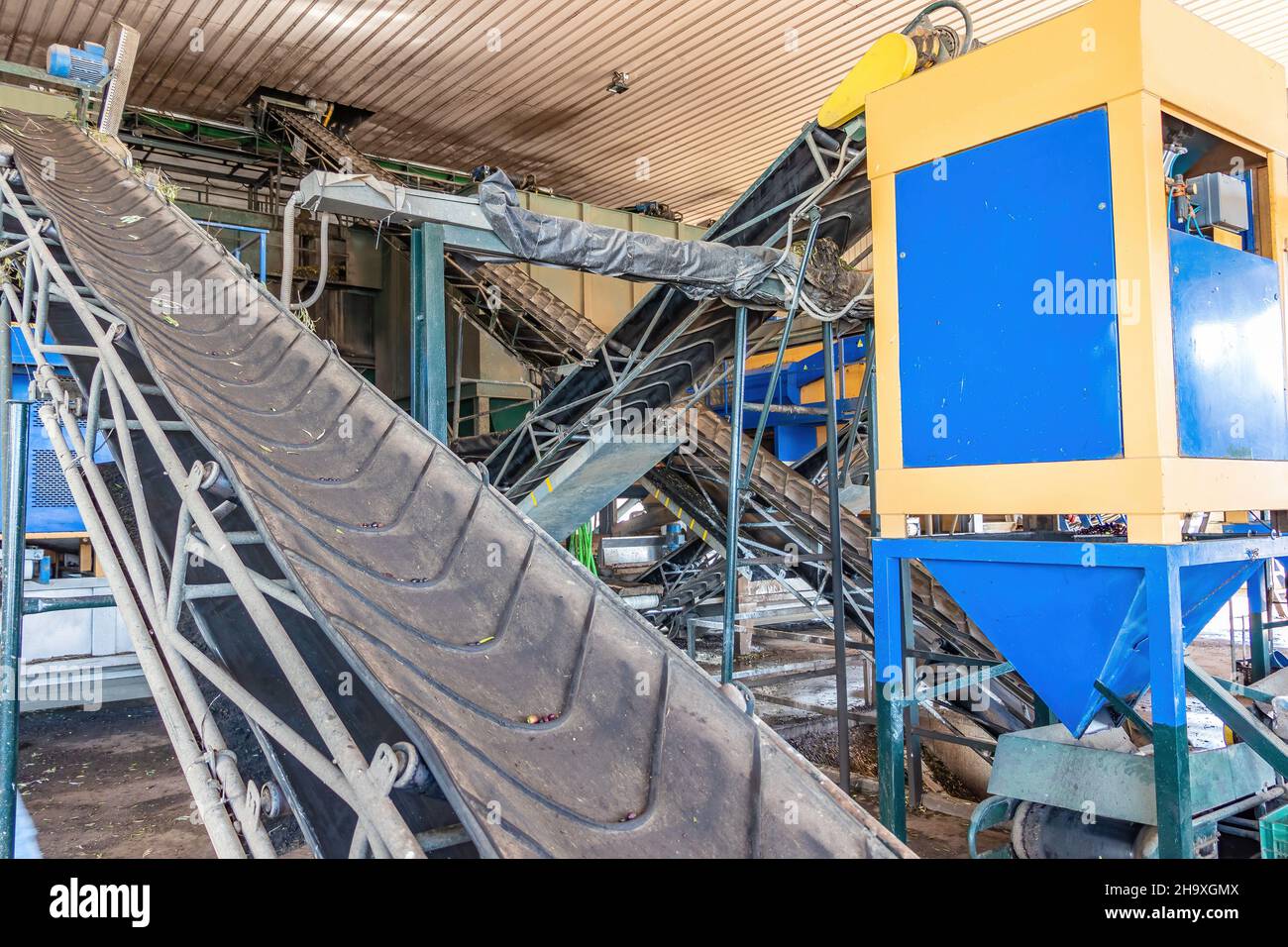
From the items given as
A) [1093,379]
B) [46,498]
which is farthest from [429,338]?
[46,498]

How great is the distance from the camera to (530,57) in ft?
37.0

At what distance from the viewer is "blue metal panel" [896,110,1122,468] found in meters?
3.72

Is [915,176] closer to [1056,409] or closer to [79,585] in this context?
[1056,409]

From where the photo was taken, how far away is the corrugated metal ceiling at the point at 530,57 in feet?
33.2

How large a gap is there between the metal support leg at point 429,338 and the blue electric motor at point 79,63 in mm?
4453

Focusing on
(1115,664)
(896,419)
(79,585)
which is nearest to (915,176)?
(896,419)

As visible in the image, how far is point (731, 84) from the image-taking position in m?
12.0

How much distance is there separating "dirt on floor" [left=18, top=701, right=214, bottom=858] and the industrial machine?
4.74m

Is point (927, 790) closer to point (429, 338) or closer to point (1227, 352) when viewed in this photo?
point (1227, 352)

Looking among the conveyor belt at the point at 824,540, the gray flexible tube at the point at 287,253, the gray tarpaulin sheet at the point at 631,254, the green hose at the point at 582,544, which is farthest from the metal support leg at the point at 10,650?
the green hose at the point at 582,544

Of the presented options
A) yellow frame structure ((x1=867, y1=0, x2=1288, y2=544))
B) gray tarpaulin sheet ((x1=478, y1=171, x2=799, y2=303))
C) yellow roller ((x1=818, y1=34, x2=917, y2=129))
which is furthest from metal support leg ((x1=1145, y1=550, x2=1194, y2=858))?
gray tarpaulin sheet ((x1=478, y1=171, x2=799, y2=303))

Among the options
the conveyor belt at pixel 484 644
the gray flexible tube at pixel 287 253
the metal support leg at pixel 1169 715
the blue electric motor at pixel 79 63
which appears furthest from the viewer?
the blue electric motor at pixel 79 63

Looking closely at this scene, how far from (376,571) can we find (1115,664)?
125 inches

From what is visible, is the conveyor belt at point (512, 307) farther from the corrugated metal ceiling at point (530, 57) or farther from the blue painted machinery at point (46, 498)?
the blue painted machinery at point (46, 498)
